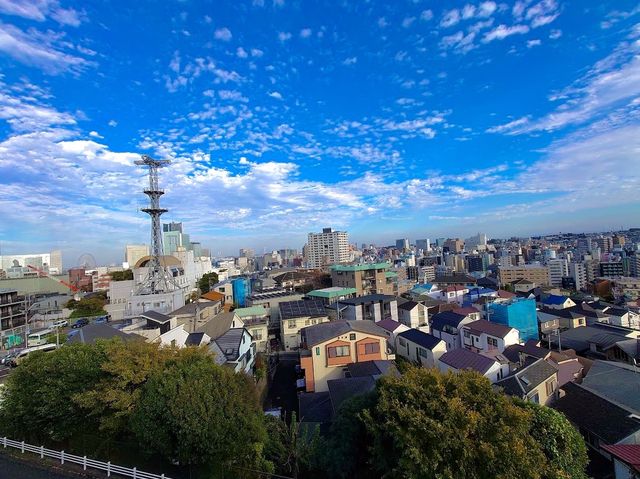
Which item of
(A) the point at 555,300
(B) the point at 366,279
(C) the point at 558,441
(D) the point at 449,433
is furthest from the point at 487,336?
(B) the point at 366,279

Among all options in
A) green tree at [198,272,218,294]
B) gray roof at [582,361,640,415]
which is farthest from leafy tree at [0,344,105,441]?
green tree at [198,272,218,294]

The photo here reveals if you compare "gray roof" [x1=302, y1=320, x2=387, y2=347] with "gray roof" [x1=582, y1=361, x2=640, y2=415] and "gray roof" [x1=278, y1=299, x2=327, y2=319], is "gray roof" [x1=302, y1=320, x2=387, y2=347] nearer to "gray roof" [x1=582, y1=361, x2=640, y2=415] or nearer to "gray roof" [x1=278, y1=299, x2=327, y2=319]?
"gray roof" [x1=278, y1=299, x2=327, y2=319]

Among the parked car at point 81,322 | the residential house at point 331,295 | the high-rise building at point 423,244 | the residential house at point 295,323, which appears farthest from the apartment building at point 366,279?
the high-rise building at point 423,244

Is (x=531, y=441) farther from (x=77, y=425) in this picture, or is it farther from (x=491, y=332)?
(x=491, y=332)

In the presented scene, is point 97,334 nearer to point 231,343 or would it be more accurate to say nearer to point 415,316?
point 231,343

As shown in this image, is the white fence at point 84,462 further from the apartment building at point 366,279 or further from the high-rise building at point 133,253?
the high-rise building at point 133,253

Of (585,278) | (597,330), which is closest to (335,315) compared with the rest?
(597,330)
